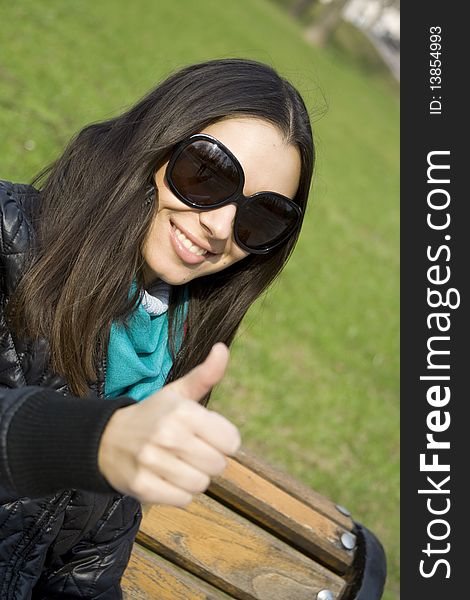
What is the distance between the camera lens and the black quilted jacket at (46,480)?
55.4 inches

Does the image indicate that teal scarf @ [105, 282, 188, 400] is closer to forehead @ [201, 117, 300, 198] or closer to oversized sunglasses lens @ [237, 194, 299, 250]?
oversized sunglasses lens @ [237, 194, 299, 250]

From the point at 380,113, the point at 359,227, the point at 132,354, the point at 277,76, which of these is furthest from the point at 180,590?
the point at 380,113

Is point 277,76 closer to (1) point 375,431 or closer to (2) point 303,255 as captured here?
(1) point 375,431

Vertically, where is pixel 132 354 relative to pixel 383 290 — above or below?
below

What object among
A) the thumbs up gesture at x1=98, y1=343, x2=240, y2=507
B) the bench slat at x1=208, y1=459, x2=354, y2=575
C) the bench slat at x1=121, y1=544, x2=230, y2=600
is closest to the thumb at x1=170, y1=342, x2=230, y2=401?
the thumbs up gesture at x1=98, y1=343, x2=240, y2=507

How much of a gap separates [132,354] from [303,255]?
7.37 meters

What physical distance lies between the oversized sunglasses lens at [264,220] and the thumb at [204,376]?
0.88m

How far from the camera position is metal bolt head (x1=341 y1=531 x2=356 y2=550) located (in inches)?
118

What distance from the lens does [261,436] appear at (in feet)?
17.3

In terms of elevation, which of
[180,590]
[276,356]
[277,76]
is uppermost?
[276,356]

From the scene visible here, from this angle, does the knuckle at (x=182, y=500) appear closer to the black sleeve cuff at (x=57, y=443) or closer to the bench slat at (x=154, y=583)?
the black sleeve cuff at (x=57, y=443)

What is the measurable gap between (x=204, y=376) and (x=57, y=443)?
12.1 inches

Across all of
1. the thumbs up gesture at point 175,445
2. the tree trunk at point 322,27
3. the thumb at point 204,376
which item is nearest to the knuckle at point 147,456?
the thumbs up gesture at point 175,445

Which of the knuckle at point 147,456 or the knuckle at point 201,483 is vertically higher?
the knuckle at point 147,456
